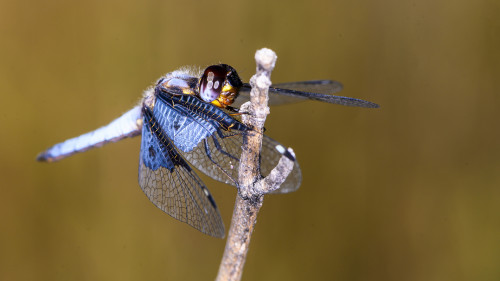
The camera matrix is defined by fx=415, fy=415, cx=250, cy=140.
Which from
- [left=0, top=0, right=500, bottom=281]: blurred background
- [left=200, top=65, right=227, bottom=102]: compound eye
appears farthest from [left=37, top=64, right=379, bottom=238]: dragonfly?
[left=0, top=0, right=500, bottom=281]: blurred background

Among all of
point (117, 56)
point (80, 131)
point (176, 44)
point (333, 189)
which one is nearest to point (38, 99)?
point (80, 131)

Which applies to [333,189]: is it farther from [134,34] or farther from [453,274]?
[134,34]

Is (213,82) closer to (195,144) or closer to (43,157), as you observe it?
(195,144)

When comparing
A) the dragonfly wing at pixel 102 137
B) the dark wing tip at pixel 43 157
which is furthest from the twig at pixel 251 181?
the dark wing tip at pixel 43 157

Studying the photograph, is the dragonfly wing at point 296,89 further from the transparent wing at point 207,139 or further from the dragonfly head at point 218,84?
the transparent wing at point 207,139

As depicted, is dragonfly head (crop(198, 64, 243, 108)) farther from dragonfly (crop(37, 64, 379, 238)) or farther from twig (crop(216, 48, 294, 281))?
twig (crop(216, 48, 294, 281))

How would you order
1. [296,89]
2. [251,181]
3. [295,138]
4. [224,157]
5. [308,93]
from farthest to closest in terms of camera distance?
[295,138] < [296,89] < [224,157] < [308,93] < [251,181]

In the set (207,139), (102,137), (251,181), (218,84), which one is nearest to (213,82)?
(218,84)
